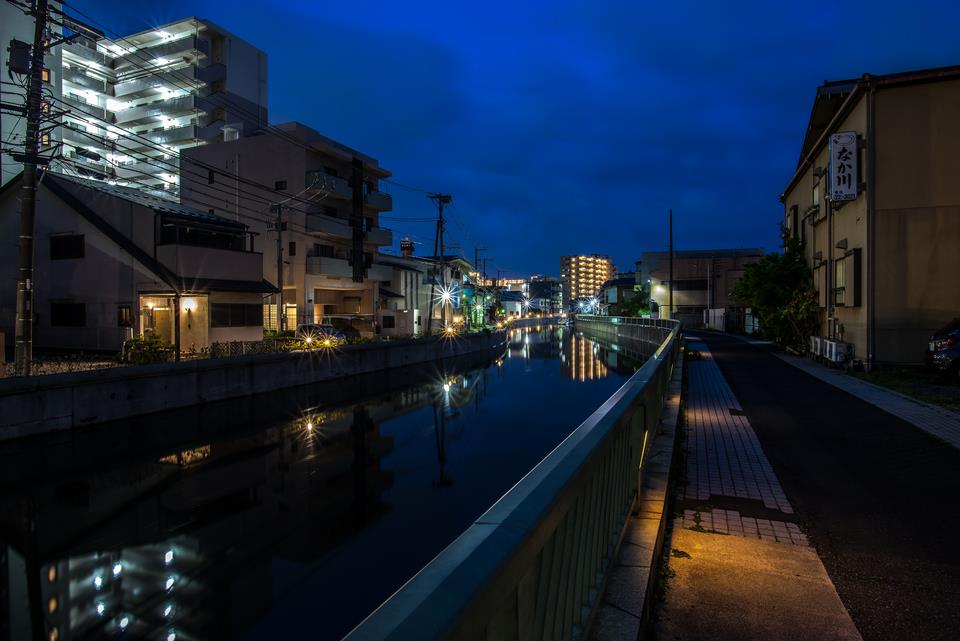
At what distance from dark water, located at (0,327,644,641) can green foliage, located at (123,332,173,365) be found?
3.52 meters

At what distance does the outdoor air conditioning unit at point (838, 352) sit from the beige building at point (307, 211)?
30557mm

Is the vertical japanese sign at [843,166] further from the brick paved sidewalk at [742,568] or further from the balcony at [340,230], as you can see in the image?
the balcony at [340,230]

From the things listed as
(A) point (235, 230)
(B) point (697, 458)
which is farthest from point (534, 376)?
(B) point (697, 458)

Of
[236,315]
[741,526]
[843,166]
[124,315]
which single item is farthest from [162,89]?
[741,526]

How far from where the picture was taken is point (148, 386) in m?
16.5

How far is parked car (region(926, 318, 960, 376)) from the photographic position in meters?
15.3

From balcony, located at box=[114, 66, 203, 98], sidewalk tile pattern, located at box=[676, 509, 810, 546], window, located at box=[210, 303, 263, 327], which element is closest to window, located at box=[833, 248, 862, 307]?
sidewalk tile pattern, located at box=[676, 509, 810, 546]

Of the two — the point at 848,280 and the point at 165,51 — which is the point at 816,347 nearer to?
the point at 848,280

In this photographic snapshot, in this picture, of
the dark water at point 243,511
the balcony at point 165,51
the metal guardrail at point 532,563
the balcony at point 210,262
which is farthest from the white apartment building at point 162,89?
the metal guardrail at point 532,563

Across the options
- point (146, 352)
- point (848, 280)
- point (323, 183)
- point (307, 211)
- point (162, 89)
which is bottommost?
point (146, 352)

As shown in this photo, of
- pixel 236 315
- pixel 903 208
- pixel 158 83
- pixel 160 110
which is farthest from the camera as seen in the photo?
pixel 158 83

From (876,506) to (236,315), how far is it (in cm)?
2723

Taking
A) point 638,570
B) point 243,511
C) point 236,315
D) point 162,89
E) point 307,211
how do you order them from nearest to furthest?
point 638,570 → point 243,511 → point 236,315 → point 307,211 → point 162,89

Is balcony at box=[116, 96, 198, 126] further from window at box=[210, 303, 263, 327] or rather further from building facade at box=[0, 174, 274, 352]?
window at box=[210, 303, 263, 327]
